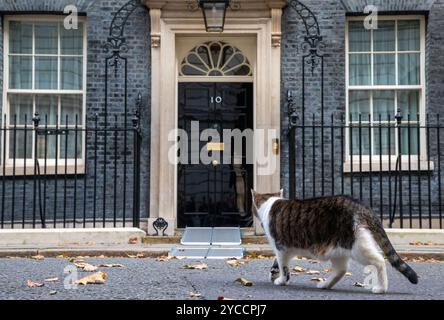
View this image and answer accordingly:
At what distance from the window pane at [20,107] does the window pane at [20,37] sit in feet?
2.54

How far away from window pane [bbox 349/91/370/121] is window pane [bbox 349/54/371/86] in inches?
6.7

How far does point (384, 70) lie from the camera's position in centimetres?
1217

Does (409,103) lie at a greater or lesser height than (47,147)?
greater

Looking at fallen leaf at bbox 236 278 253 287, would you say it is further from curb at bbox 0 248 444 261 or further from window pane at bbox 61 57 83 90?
window pane at bbox 61 57 83 90

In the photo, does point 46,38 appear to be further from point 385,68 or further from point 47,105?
point 385,68

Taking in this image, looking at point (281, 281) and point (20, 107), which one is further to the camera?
point (20, 107)

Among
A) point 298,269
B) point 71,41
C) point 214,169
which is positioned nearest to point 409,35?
point 214,169

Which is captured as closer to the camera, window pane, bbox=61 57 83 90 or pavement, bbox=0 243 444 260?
pavement, bbox=0 243 444 260

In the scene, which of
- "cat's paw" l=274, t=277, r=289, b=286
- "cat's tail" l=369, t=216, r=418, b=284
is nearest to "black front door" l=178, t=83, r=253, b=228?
"cat's paw" l=274, t=277, r=289, b=286

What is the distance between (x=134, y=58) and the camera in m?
11.9

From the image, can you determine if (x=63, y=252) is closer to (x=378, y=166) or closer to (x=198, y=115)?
(x=198, y=115)

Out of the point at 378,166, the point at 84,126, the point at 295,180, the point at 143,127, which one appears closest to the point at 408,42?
the point at 378,166

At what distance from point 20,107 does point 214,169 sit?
11.4ft

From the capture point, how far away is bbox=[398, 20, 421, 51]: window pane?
12.2 meters
